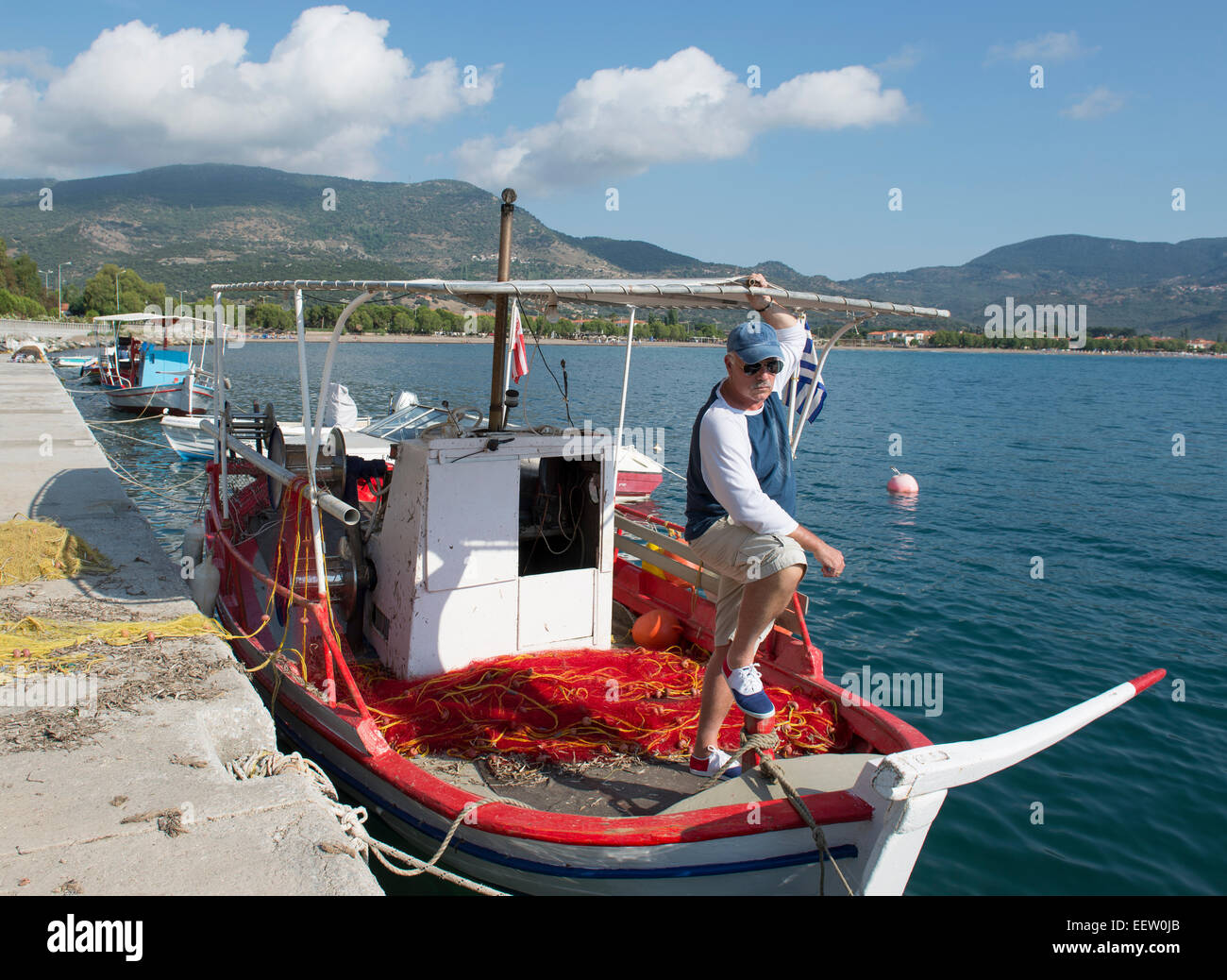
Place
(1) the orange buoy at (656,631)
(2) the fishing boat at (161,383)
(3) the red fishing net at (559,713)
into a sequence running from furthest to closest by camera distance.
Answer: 1. (2) the fishing boat at (161,383)
2. (1) the orange buoy at (656,631)
3. (3) the red fishing net at (559,713)

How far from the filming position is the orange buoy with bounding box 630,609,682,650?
6.59m

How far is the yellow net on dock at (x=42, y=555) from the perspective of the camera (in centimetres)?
672

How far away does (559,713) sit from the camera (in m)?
5.09

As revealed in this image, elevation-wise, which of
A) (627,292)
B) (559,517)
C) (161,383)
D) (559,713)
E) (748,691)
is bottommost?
(559,713)

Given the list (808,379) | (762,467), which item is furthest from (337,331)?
(808,379)

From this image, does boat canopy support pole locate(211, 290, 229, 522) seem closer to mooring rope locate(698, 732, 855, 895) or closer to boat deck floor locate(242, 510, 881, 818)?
boat deck floor locate(242, 510, 881, 818)

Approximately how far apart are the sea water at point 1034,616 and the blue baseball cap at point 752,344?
3.53 m

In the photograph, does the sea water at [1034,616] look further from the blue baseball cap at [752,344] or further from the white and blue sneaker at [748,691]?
the blue baseball cap at [752,344]

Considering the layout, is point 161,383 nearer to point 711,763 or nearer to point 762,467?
point 711,763

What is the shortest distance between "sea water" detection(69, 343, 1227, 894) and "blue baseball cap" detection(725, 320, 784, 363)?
3.53m

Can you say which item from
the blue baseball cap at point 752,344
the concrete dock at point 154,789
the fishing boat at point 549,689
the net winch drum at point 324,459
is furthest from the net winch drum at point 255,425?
the blue baseball cap at point 752,344

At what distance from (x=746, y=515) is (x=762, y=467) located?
1.30 feet
